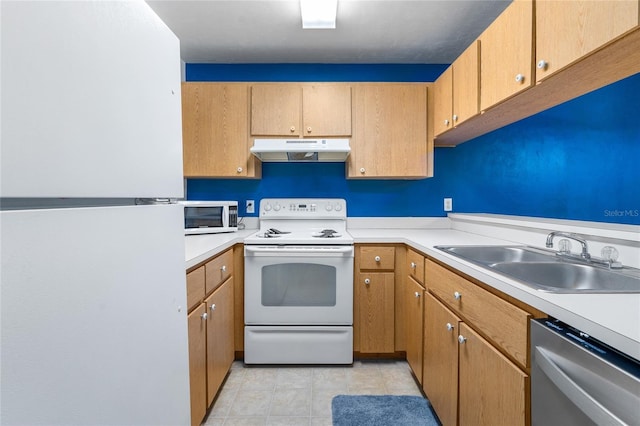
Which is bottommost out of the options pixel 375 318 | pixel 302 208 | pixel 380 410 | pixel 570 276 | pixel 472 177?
pixel 380 410

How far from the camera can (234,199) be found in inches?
107

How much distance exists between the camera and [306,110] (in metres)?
2.40

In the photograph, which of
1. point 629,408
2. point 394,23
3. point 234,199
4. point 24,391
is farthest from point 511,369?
point 234,199

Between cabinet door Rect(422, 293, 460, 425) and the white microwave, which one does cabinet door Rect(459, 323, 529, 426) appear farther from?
the white microwave

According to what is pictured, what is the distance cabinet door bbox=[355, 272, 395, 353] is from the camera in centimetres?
216

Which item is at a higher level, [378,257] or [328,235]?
[328,235]

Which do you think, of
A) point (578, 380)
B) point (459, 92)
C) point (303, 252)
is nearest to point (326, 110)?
point (459, 92)

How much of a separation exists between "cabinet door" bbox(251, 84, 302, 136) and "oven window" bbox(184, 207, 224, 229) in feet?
2.19

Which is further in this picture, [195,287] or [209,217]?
[209,217]

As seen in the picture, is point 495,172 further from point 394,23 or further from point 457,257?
point 457,257

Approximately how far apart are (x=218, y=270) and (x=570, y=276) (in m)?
1.64

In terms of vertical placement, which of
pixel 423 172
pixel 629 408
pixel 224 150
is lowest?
pixel 629 408

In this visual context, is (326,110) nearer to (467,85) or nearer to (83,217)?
(467,85)

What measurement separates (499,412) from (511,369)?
0.18 meters
